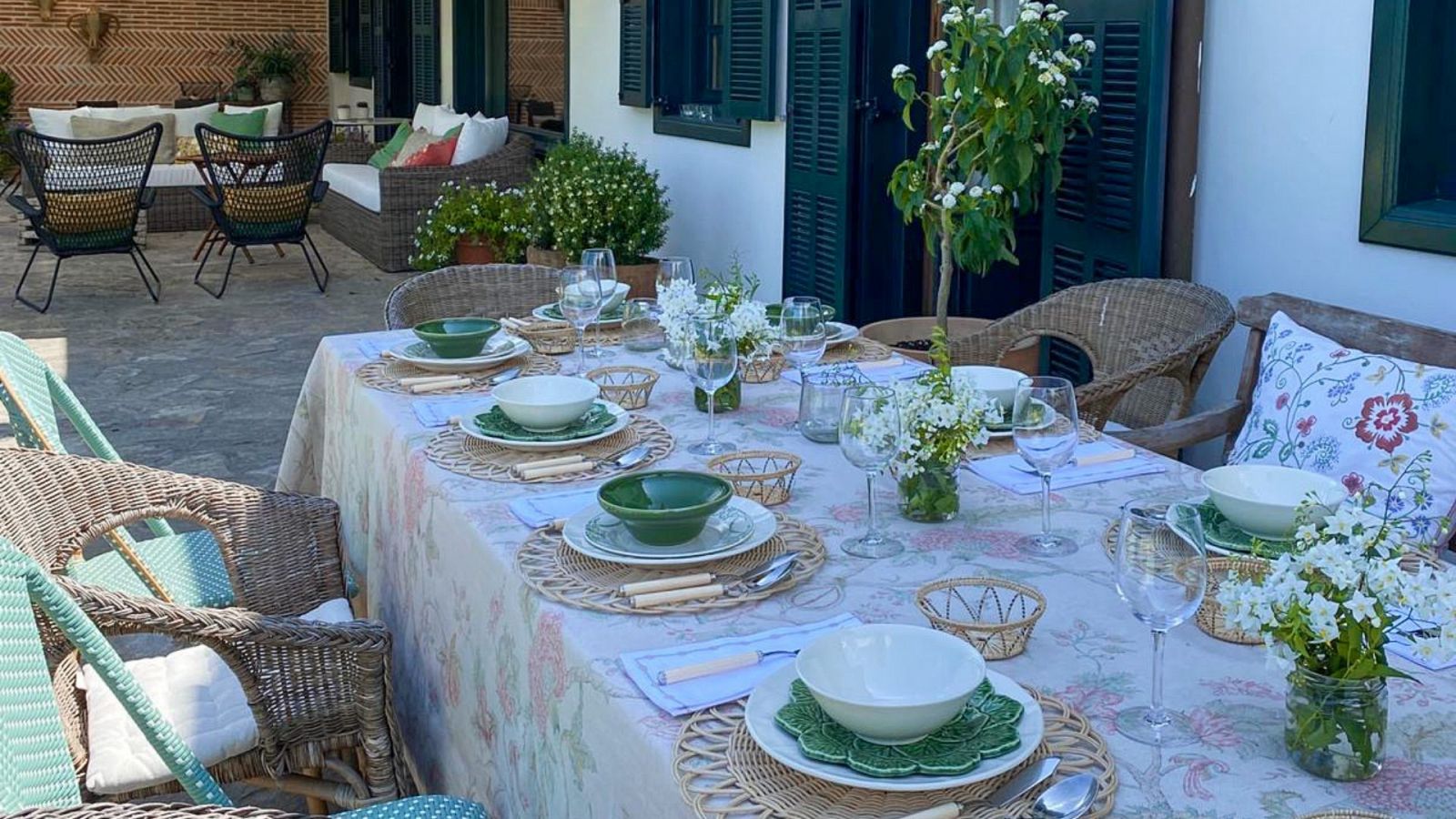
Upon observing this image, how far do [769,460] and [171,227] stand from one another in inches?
420

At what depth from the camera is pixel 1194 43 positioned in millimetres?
3713

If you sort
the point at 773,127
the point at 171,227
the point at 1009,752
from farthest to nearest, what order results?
the point at 171,227
the point at 773,127
the point at 1009,752

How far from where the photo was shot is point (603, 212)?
6977 mm

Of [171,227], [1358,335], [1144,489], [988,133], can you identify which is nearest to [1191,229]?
[988,133]

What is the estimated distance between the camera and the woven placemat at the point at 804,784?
1.23m

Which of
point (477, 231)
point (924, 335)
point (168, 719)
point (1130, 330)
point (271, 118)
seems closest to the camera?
point (168, 719)

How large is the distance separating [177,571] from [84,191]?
6.42m

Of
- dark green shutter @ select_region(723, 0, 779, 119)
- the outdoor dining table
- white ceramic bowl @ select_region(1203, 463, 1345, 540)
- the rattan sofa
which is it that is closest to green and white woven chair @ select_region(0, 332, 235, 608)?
the outdoor dining table

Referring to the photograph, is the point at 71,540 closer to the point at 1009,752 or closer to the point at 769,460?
the point at 769,460

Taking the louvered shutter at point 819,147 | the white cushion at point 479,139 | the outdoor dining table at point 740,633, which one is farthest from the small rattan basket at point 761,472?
the white cushion at point 479,139

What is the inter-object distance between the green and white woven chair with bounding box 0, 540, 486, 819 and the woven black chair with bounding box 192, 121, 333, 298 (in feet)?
24.3

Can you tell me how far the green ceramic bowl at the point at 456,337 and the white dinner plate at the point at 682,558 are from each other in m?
1.00

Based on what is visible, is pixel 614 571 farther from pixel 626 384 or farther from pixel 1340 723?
pixel 626 384

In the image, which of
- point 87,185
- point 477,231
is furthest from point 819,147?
Answer: point 87,185
